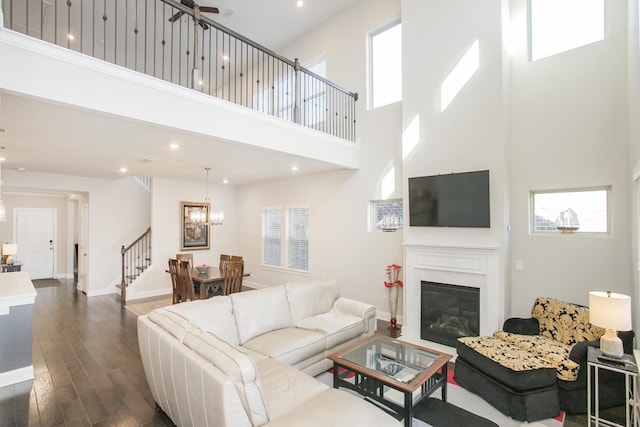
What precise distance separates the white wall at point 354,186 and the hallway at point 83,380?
3599 mm

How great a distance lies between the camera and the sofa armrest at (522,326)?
357 cm

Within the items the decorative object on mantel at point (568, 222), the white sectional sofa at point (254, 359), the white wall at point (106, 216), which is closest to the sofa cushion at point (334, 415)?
the white sectional sofa at point (254, 359)

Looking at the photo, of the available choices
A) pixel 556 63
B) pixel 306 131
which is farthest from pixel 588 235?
pixel 306 131

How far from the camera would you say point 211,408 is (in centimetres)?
177

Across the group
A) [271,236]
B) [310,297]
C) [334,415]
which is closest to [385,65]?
[310,297]

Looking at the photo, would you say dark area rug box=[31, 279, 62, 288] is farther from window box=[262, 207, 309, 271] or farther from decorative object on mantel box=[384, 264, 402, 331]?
decorative object on mantel box=[384, 264, 402, 331]

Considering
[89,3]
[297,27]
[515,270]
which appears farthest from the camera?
[297,27]

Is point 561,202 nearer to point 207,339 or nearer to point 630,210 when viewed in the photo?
point 630,210

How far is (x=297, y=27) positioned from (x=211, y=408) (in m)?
7.33

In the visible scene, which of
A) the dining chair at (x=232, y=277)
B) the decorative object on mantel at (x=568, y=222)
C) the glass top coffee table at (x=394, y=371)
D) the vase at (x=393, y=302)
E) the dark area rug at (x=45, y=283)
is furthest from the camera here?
the dark area rug at (x=45, y=283)

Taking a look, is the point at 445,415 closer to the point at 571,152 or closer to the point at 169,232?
the point at 571,152

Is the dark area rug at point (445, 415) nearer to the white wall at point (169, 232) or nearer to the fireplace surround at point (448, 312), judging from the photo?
the fireplace surround at point (448, 312)

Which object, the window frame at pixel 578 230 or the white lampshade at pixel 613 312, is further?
the window frame at pixel 578 230

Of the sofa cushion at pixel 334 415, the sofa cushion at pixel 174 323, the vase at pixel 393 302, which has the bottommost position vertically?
the vase at pixel 393 302
